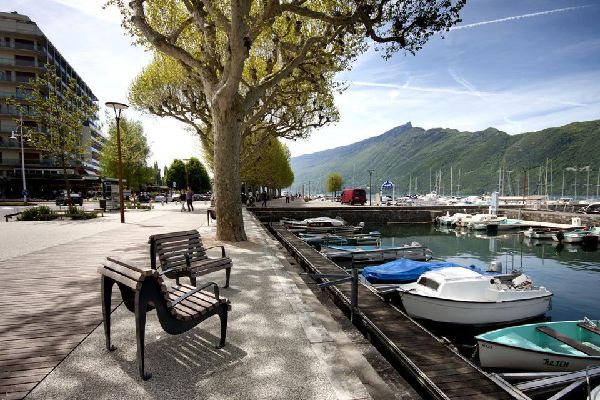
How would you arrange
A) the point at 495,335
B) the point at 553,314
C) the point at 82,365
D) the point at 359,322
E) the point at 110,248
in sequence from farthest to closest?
the point at 553,314
the point at 110,248
the point at 359,322
the point at 495,335
the point at 82,365

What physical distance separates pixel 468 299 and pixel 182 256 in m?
7.58

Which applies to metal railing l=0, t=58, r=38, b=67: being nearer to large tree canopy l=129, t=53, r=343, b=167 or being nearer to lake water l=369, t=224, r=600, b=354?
large tree canopy l=129, t=53, r=343, b=167

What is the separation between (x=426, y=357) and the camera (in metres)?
6.21

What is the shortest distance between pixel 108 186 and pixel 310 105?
20005 millimetres

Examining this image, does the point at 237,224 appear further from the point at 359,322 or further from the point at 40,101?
the point at 40,101

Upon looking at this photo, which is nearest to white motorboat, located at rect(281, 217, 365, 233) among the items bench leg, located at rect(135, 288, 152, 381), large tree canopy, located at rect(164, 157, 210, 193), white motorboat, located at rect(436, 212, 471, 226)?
white motorboat, located at rect(436, 212, 471, 226)

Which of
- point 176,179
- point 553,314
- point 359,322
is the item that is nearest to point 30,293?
point 359,322

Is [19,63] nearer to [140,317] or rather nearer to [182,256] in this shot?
[182,256]

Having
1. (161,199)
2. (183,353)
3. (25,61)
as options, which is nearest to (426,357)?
(183,353)

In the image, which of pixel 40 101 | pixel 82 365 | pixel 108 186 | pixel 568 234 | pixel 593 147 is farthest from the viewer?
pixel 593 147

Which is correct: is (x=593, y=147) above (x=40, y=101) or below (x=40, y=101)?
above

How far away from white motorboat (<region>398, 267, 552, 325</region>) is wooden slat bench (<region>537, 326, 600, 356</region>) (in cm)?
189

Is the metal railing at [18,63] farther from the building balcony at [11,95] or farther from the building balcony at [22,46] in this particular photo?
the building balcony at [11,95]

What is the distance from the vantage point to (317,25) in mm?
18188
